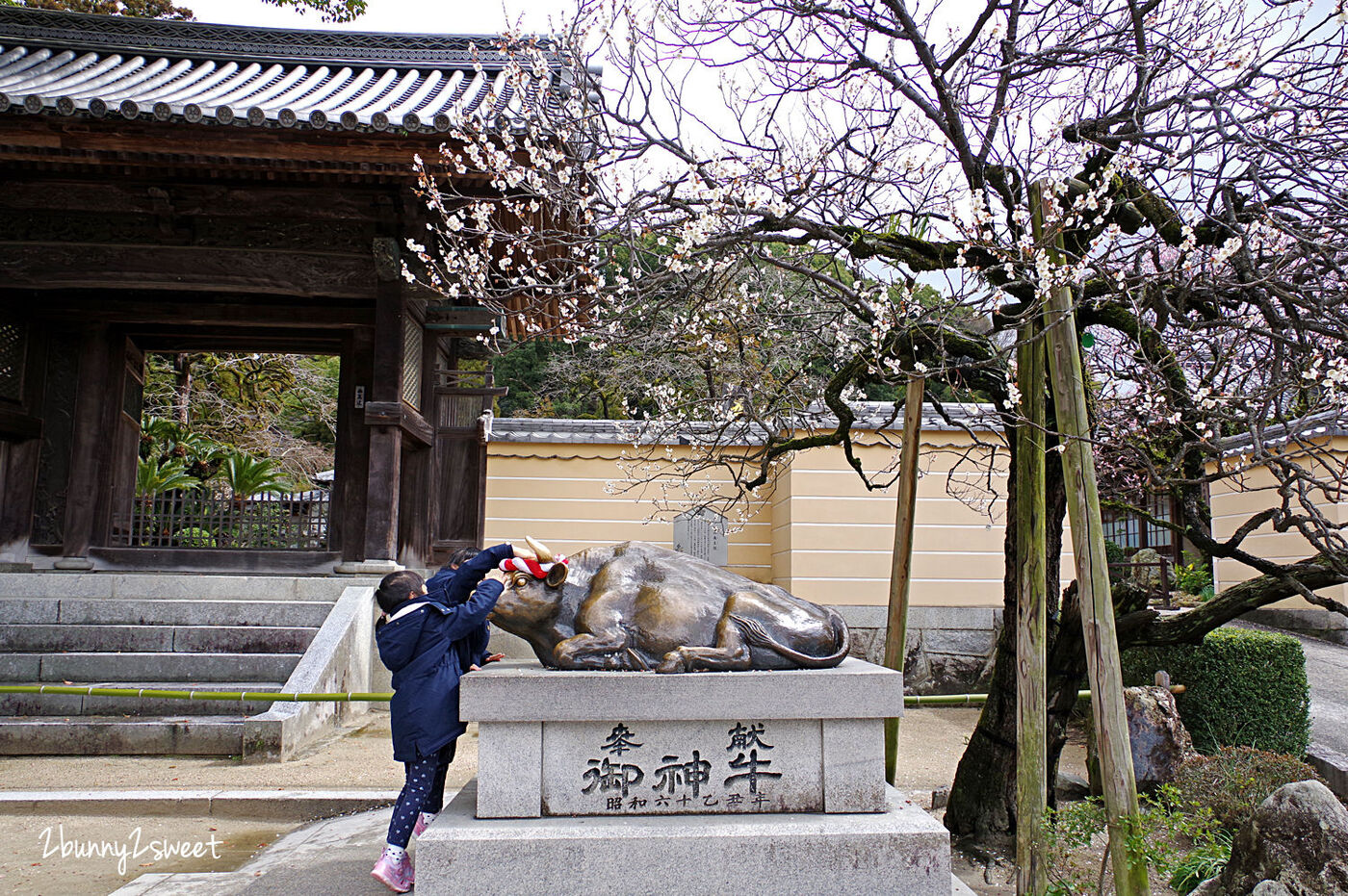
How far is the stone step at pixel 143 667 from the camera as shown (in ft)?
23.0

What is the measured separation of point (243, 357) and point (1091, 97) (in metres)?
17.5

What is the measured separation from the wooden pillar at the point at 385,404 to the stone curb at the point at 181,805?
3443mm

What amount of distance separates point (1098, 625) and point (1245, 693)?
4.15m

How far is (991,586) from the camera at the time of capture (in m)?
10.6

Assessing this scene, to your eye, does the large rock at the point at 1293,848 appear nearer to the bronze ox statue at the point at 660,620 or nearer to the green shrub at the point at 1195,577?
the bronze ox statue at the point at 660,620

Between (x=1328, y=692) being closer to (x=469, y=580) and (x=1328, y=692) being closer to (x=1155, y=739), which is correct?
(x=1155, y=739)

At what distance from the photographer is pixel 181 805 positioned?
5094mm

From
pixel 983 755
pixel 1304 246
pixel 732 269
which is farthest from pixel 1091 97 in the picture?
pixel 983 755

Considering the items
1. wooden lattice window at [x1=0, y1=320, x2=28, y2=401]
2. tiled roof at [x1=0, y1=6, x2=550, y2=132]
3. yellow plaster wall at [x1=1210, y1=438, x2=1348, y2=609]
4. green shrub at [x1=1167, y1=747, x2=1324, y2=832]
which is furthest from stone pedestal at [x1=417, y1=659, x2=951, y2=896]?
wooden lattice window at [x1=0, y1=320, x2=28, y2=401]

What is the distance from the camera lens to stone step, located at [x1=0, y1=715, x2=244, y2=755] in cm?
621

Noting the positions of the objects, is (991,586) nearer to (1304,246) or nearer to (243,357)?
(1304,246)

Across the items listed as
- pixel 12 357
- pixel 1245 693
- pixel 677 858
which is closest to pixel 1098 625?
pixel 677 858

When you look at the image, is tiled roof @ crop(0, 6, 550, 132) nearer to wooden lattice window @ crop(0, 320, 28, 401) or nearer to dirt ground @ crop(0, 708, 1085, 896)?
wooden lattice window @ crop(0, 320, 28, 401)

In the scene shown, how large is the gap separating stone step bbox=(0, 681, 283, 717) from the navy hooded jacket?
3.67 m
